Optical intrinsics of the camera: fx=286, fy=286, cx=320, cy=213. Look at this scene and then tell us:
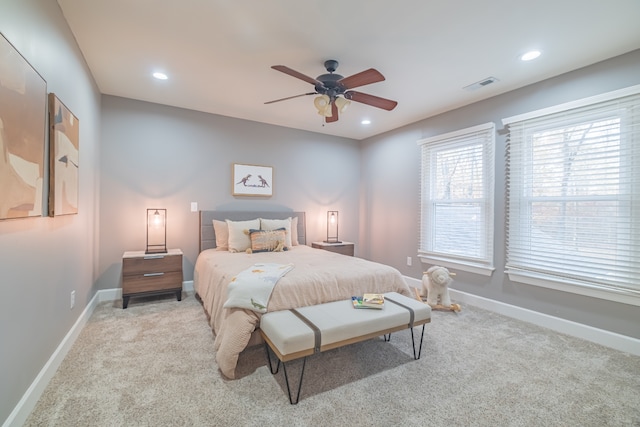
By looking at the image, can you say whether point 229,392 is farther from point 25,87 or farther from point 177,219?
point 177,219

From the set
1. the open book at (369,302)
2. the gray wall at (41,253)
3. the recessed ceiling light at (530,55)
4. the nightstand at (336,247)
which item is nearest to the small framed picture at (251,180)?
the nightstand at (336,247)

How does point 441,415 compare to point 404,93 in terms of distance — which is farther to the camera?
point 404,93

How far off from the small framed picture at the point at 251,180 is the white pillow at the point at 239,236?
653 millimetres

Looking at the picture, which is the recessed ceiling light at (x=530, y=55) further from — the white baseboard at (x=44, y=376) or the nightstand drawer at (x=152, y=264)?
the white baseboard at (x=44, y=376)

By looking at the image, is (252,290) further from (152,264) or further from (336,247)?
(336,247)

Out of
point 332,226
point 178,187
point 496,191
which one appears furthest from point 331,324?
point 332,226

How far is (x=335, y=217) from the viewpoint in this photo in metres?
5.23

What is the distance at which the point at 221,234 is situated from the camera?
155 inches

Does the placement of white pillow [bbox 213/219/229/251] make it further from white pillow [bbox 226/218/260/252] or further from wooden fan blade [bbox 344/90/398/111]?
wooden fan blade [bbox 344/90/398/111]

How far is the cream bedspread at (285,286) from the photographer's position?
201 centimetres

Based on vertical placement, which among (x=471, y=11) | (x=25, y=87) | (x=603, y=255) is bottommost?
(x=603, y=255)

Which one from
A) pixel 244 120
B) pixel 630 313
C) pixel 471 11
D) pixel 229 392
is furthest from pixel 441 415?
pixel 244 120

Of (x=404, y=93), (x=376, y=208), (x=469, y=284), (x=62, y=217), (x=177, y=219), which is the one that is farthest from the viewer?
(x=376, y=208)

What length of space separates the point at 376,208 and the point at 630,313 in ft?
10.9
